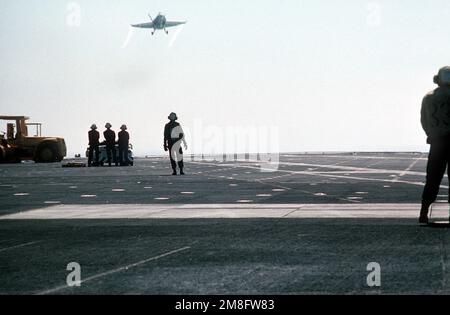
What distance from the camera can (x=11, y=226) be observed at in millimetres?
11258

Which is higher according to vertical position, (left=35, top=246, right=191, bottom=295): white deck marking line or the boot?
the boot

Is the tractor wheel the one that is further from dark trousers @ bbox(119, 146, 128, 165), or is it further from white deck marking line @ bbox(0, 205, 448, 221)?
white deck marking line @ bbox(0, 205, 448, 221)

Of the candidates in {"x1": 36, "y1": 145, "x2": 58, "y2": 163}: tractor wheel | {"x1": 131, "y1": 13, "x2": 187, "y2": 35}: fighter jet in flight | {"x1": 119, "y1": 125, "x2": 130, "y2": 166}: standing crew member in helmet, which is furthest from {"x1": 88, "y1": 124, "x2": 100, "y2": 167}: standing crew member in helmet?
{"x1": 131, "y1": 13, "x2": 187, "y2": 35}: fighter jet in flight

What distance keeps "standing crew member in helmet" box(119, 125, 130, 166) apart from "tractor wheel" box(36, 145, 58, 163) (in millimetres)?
7685

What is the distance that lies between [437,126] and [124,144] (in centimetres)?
3346

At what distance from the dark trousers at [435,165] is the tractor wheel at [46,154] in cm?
4219

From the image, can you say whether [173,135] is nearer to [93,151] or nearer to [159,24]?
[93,151]

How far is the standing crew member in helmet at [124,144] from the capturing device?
40.8 meters

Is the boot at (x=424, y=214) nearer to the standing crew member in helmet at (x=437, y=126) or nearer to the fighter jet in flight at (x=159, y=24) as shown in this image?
the standing crew member in helmet at (x=437, y=126)

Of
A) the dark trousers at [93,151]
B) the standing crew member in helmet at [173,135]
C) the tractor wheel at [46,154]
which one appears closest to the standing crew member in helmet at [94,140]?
the dark trousers at [93,151]

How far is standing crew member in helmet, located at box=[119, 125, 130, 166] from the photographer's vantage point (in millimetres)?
40812

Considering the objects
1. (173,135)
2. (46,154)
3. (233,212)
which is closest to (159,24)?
(46,154)

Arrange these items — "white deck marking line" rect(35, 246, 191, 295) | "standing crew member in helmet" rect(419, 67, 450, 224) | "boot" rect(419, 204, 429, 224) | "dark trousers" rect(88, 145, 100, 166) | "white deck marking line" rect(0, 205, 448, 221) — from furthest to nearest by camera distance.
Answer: "dark trousers" rect(88, 145, 100, 166) < "white deck marking line" rect(0, 205, 448, 221) < "boot" rect(419, 204, 429, 224) < "standing crew member in helmet" rect(419, 67, 450, 224) < "white deck marking line" rect(35, 246, 191, 295)
